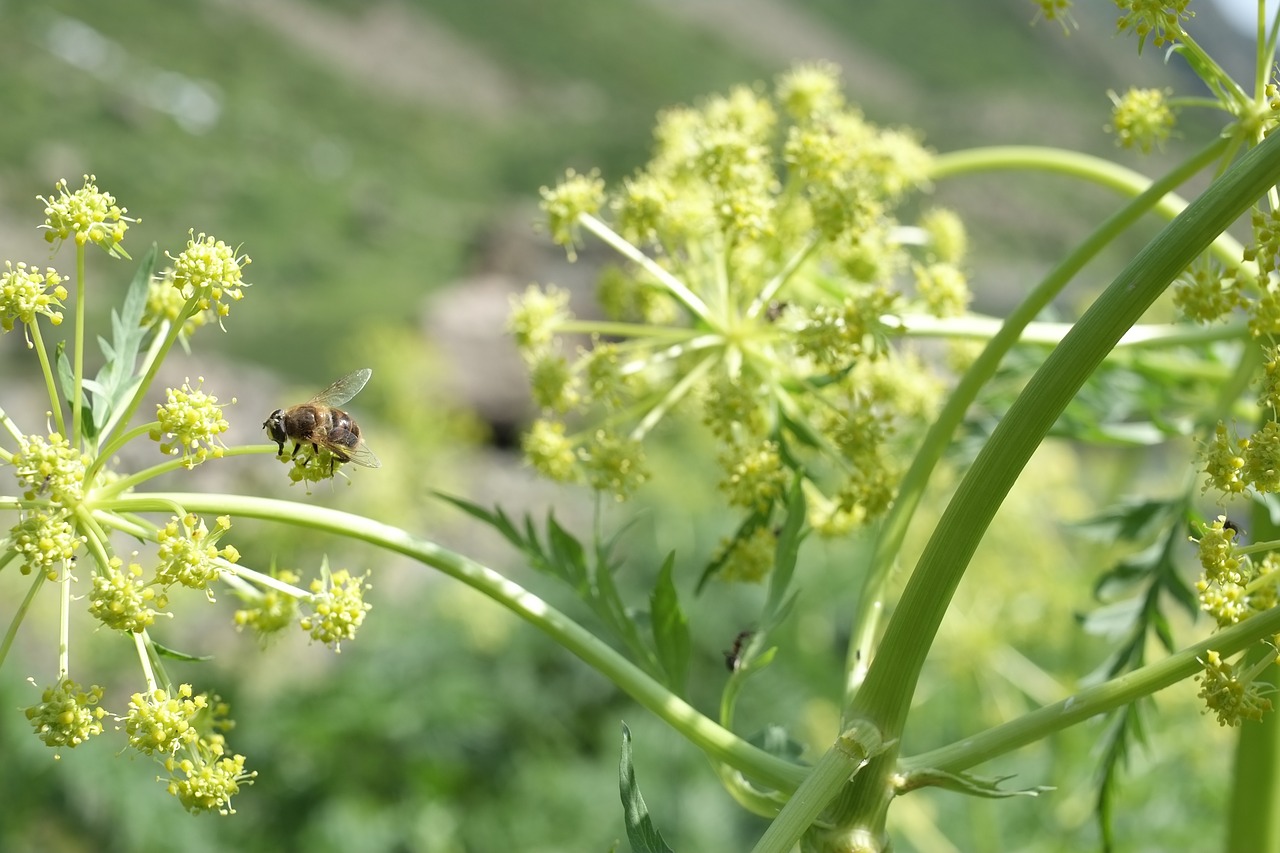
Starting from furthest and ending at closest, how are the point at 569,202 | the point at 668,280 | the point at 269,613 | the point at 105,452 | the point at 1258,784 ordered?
the point at 569,202
the point at 668,280
the point at 1258,784
the point at 269,613
the point at 105,452

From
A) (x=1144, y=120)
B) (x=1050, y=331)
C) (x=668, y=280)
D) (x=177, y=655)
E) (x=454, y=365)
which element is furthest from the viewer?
(x=454, y=365)

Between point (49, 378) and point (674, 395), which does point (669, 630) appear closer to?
point (674, 395)

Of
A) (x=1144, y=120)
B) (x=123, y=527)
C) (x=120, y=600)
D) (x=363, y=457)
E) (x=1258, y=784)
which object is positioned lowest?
(x=120, y=600)

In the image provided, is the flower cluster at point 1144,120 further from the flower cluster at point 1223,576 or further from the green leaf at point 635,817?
the green leaf at point 635,817

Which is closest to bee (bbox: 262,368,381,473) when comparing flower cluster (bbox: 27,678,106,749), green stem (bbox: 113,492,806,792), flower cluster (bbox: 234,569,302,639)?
flower cluster (bbox: 234,569,302,639)

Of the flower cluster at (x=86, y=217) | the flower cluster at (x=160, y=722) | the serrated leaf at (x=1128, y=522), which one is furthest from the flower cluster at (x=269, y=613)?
the serrated leaf at (x=1128, y=522)

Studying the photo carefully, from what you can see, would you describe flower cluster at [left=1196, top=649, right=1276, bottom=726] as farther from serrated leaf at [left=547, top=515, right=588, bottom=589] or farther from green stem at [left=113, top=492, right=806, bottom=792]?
serrated leaf at [left=547, top=515, right=588, bottom=589]

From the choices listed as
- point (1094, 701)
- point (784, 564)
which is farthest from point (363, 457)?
point (1094, 701)
